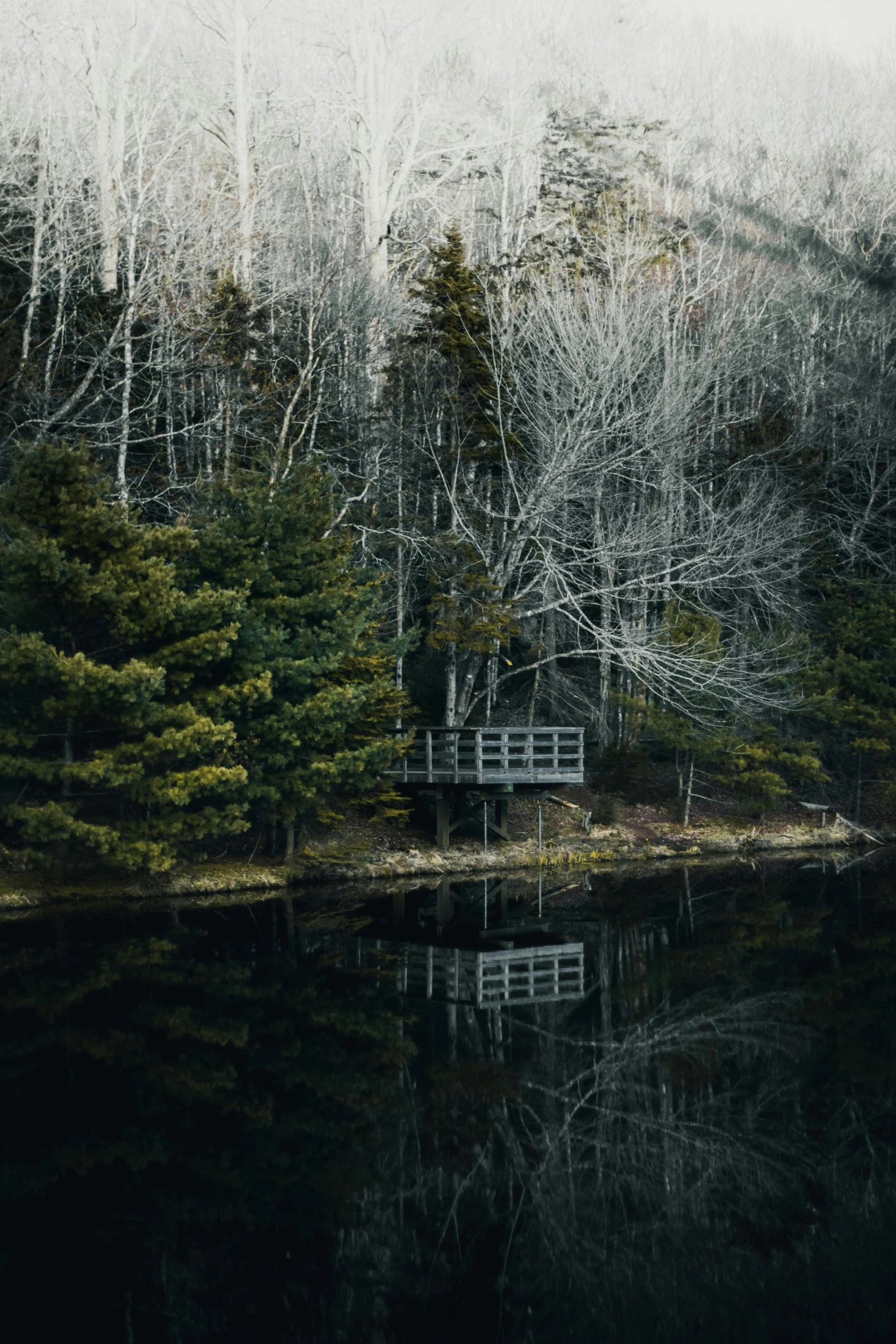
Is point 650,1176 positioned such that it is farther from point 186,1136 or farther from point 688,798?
point 688,798

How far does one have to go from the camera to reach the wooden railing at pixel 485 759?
70.3 feet

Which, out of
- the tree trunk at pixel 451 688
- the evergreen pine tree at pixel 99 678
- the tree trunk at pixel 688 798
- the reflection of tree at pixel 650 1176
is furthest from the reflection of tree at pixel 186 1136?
the tree trunk at pixel 688 798

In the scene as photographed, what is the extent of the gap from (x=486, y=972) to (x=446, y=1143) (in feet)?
18.5

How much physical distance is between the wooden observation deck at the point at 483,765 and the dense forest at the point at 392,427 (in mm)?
1225

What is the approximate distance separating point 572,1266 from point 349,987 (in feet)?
19.8

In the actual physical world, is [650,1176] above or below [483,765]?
below

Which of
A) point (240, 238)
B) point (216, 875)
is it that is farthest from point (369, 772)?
point (240, 238)

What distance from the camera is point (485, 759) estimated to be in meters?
21.7

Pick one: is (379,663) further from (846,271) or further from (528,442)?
(846,271)

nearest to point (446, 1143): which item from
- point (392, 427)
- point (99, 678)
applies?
point (99, 678)

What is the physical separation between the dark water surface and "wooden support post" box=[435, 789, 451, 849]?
8204 mm

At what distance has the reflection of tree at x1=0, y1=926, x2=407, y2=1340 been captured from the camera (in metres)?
5.59

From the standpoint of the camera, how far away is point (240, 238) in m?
24.2

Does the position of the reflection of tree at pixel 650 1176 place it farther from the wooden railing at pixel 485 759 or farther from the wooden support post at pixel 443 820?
the wooden support post at pixel 443 820
